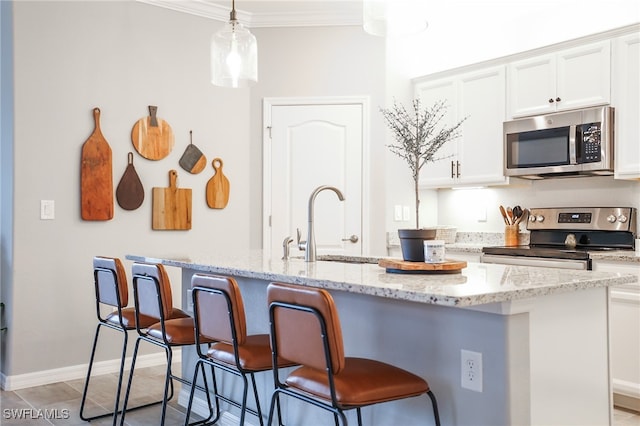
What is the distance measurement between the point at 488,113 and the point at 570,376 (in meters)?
2.84

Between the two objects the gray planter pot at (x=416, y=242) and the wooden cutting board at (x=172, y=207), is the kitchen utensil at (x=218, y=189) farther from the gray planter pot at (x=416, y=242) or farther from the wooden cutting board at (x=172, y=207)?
the gray planter pot at (x=416, y=242)

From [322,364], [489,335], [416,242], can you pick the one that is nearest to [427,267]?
[416,242]

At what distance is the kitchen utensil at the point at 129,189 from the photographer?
4.26m

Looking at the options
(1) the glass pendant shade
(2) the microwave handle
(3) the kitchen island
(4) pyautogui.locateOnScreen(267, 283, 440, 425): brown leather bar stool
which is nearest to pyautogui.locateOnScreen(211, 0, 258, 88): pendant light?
(1) the glass pendant shade

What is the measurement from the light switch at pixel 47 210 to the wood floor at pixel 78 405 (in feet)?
3.57

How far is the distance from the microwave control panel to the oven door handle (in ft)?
2.26

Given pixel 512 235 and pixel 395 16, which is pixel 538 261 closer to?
pixel 512 235

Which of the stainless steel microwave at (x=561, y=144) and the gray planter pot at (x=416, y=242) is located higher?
the stainless steel microwave at (x=561, y=144)

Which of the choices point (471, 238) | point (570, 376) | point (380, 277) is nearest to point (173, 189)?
point (471, 238)

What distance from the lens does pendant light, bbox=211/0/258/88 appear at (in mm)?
2904

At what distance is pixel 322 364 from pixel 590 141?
2853 mm

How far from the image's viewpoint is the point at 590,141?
3.86 meters

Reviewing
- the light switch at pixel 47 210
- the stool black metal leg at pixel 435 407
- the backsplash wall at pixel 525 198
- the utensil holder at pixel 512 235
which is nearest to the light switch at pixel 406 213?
the backsplash wall at pixel 525 198

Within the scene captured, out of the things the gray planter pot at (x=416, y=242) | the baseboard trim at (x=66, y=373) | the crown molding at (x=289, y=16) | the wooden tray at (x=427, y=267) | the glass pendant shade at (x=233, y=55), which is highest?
the crown molding at (x=289, y=16)
